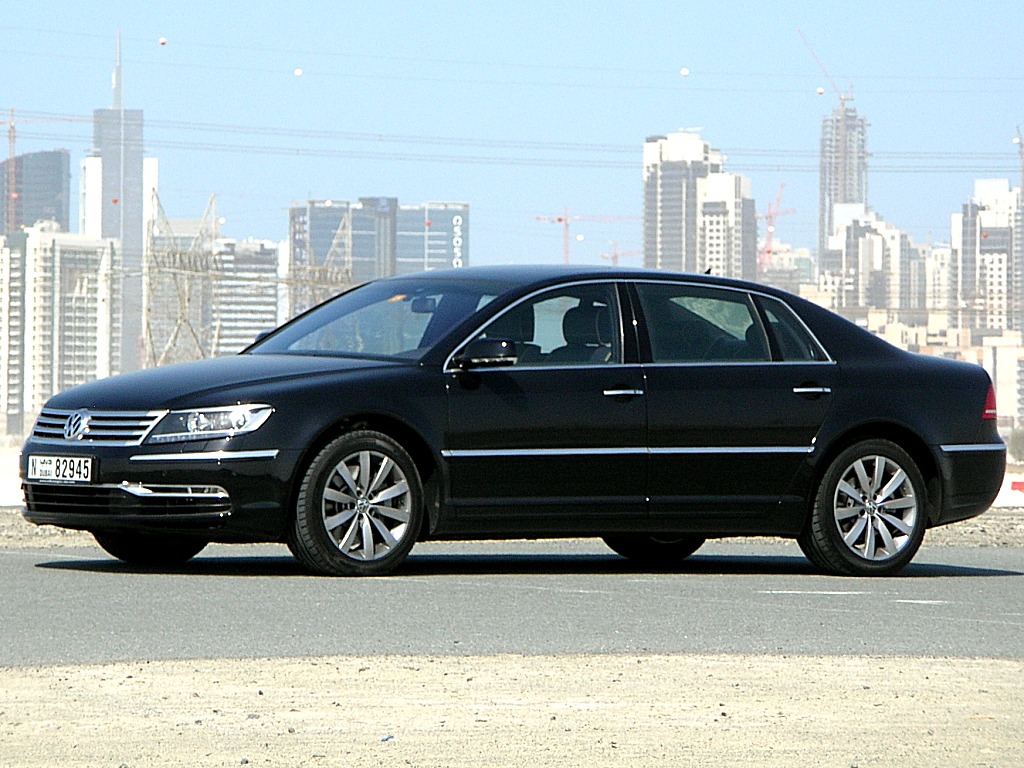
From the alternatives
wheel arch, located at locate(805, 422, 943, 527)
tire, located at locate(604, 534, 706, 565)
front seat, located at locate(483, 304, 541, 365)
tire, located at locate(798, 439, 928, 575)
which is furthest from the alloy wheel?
front seat, located at locate(483, 304, 541, 365)

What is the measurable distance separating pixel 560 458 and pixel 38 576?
2.60 metres

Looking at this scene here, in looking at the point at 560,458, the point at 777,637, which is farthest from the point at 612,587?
the point at 777,637

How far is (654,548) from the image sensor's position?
11.9 meters

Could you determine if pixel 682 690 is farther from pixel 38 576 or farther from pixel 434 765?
pixel 38 576

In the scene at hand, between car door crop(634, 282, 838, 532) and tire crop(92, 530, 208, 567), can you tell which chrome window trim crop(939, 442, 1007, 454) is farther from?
tire crop(92, 530, 208, 567)

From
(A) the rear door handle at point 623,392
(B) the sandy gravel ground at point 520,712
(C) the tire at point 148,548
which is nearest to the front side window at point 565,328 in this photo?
(A) the rear door handle at point 623,392

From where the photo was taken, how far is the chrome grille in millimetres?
9613

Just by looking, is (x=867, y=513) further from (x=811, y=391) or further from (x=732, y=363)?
(x=732, y=363)

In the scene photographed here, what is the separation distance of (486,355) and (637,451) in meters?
1.02

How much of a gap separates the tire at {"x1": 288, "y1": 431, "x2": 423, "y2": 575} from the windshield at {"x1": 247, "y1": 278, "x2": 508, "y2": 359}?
24.2 inches

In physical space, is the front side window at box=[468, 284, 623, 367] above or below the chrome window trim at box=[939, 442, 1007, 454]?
above

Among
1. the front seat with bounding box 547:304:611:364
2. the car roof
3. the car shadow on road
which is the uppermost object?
the car roof

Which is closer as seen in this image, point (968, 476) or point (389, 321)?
point (389, 321)

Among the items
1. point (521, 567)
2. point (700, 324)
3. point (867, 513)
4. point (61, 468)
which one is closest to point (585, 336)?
point (700, 324)
